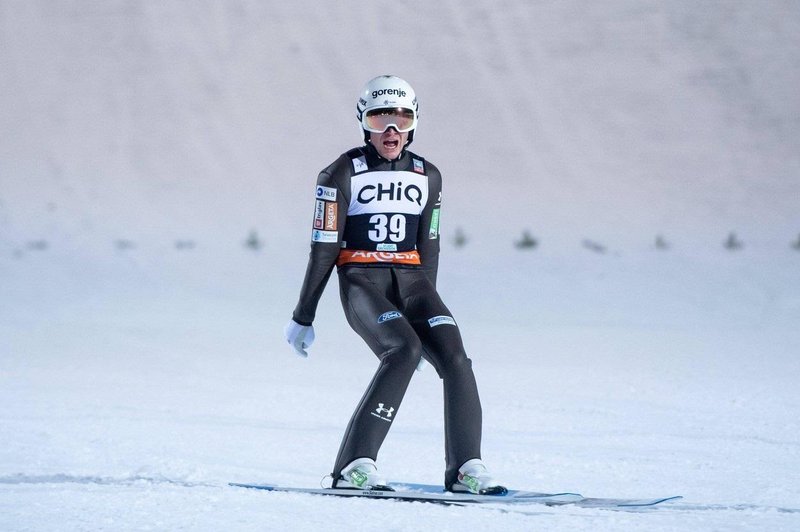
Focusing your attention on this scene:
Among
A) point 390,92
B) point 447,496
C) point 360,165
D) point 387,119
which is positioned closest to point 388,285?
point 360,165

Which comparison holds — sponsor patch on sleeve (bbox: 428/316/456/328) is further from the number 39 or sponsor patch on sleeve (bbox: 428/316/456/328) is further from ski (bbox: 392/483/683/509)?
ski (bbox: 392/483/683/509)

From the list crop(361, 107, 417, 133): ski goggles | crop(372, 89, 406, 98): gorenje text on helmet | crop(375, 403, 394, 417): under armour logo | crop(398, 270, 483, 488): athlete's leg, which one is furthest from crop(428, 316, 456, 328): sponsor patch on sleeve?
crop(372, 89, 406, 98): gorenje text on helmet

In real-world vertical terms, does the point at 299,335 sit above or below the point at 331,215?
below

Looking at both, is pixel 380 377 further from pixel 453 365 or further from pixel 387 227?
pixel 387 227

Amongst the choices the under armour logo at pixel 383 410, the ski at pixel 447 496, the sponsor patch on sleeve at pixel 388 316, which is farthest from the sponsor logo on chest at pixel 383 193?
the ski at pixel 447 496

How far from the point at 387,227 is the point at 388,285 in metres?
0.30

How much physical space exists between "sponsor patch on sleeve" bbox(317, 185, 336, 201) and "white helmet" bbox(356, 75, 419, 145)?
1.31 ft

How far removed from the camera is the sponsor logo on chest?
18.6 ft

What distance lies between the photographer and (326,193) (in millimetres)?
5629

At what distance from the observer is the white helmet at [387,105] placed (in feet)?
18.7

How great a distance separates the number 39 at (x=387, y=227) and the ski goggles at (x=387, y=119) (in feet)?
1.46

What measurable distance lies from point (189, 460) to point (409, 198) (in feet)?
7.10

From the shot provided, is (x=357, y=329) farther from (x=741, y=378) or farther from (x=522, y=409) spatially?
(x=741, y=378)

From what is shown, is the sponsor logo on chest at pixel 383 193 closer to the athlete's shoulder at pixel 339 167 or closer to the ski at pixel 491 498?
the athlete's shoulder at pixel 339 167
